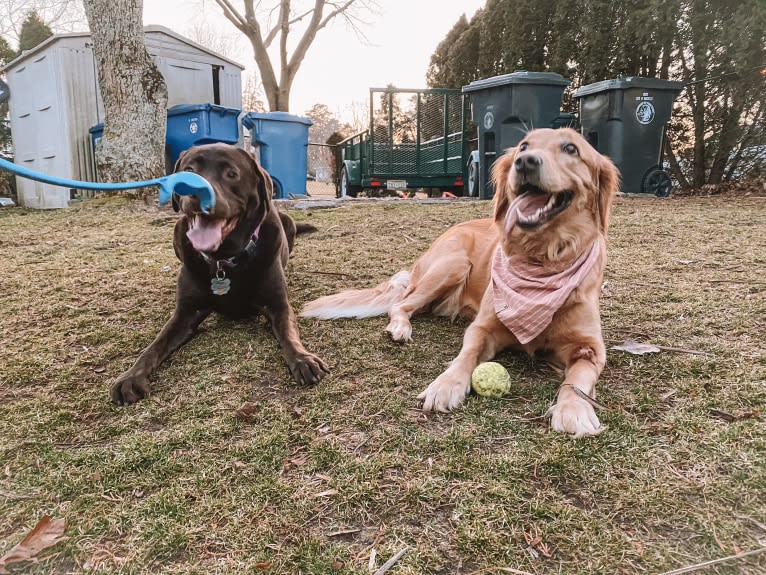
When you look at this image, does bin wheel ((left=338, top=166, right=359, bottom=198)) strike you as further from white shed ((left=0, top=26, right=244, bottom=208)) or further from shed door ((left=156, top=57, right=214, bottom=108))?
shed door ((left=156, top=57, right=214, bottom=108))

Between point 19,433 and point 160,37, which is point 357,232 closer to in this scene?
point 19,433

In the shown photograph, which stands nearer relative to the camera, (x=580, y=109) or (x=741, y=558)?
(x=741, y=558)

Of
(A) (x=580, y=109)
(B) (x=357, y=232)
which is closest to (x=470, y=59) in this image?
(A) (x=580, y=109)

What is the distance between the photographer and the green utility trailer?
Result: 433 inches

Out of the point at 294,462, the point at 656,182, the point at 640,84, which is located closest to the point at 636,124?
the point at 640,84

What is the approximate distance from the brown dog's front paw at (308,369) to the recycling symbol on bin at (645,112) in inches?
302

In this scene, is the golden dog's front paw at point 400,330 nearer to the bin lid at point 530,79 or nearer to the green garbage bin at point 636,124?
the bin lid at point 530,79

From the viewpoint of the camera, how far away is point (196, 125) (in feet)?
27.0

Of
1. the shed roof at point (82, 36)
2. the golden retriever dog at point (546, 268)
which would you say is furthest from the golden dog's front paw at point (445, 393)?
the shed roof at point (82, 36)

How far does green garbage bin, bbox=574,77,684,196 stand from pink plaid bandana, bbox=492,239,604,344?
658cm

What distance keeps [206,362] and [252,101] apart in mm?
32153

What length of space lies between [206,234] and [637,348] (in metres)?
1.92

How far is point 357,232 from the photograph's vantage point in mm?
5172

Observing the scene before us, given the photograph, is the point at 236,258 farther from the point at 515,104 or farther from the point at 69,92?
the point at 69,92
